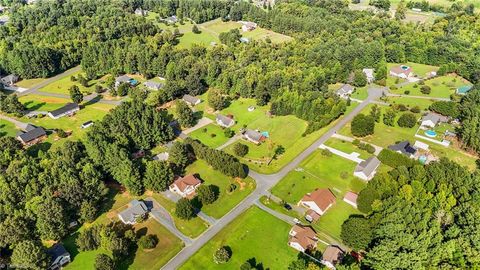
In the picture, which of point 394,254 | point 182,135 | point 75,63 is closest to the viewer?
point 394,254

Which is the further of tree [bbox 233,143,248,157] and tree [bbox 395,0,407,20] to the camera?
tree [bbox 395,0,407,20]

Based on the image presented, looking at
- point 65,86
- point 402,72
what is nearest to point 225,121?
point 65,86

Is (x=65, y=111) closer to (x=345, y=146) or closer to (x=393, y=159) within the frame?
(x=345, y=146)

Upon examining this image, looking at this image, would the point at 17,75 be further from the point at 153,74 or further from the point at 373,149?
the point at 373,149

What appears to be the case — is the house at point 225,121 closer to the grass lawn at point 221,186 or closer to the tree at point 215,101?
the tree at point 215,101

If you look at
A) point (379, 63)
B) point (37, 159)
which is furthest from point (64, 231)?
point (379, 63)

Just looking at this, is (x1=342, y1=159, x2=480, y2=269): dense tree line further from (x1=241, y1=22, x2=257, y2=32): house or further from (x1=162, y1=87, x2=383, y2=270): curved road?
(x1=241, y1=22, x2=257, y2=32): house

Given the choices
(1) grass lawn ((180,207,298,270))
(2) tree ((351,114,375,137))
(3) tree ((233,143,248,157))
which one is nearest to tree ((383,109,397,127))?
(2) tree ((351,114,375,137))
